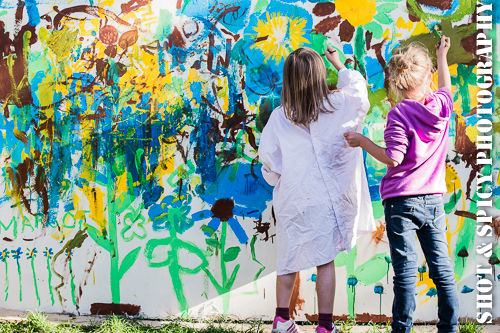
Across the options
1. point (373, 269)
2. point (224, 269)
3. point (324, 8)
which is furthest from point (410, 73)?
point (224, 269)

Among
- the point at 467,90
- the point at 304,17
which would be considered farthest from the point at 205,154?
the point at 467,90

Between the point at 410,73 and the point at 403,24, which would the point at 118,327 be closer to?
the point at 410,73

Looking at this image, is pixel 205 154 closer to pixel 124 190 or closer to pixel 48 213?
pixel 124 190

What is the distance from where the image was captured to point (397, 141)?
181 cm

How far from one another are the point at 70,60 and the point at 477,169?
266 cm

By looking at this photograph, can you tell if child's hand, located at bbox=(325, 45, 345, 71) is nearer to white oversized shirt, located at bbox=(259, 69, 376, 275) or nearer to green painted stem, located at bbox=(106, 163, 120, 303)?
white oversized shirt, located at bbox=(259, 69, 376, 275)

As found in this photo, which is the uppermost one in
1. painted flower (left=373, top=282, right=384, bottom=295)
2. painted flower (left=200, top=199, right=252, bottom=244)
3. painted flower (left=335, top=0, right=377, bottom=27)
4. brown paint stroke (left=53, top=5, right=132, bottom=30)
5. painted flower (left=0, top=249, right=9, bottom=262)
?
brown paint stroke (left=53, top=5, right=132, bottom=30)

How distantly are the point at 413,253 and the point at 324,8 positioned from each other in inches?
60.3

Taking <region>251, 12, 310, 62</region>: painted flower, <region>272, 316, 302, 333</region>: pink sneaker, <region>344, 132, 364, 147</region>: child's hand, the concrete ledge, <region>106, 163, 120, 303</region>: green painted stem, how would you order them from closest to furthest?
<region>344, 132, 364, 147</region>: child's hand → <region>272, 316, 302, 333</region>: pink sneaker → the concrete ledge → <region>251, 12, 310, 62</region>: painted flower → <region>106, 163, 120, 303</region>: green painted stem

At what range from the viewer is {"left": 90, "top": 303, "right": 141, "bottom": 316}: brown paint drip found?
2564 millimetres

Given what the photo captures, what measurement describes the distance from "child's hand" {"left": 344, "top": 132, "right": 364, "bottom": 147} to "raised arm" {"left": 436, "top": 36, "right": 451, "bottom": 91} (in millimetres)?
552

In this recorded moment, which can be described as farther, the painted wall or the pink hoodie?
the painted wall

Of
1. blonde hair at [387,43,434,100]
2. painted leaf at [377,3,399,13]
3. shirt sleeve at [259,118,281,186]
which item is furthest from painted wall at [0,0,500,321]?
blonde hair at [387,43,434,100]

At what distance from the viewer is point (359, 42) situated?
2.44 metres
